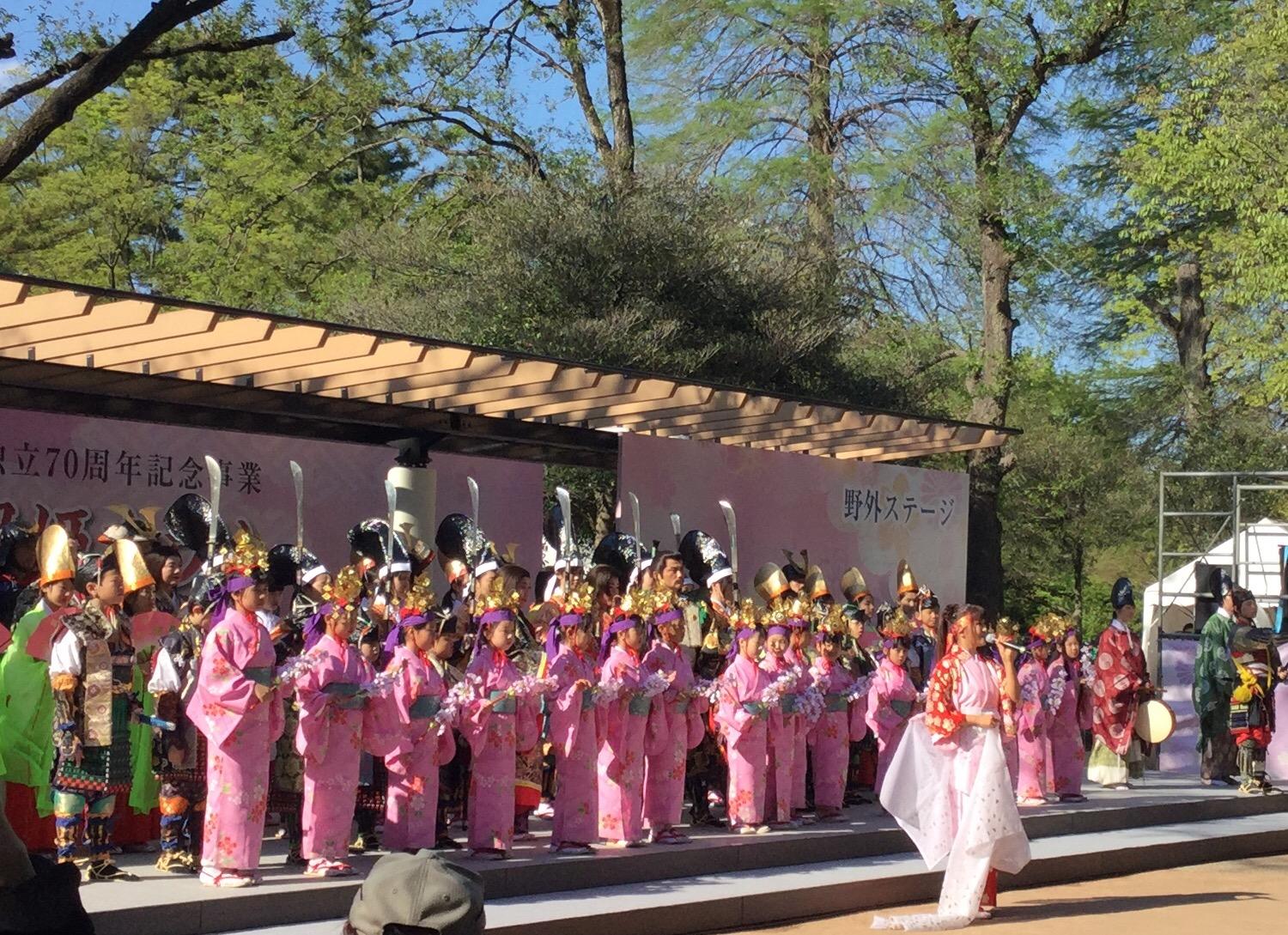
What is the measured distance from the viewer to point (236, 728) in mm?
7031

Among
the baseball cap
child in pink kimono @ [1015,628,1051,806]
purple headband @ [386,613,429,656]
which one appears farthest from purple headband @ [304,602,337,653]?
child in pink kimono @ [1015,628,1051,806]

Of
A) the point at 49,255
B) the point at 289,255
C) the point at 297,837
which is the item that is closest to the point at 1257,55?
the point at 289,255

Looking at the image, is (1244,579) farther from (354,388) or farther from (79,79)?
(79,79)

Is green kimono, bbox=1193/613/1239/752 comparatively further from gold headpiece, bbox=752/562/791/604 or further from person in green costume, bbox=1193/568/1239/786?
gold headpiece, bbox=752/562/791/604

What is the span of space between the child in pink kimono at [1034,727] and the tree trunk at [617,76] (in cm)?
932

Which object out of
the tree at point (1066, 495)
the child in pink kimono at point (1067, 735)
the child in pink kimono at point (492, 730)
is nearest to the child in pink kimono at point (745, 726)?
the child in pink kimono at point (492, 730)

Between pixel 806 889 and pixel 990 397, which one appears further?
pixel 990 397

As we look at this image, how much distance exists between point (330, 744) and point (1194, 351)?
72.9 feet

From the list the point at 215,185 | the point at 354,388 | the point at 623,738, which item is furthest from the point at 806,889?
the point at 215,185

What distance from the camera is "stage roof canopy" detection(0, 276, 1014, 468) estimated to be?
8633mm

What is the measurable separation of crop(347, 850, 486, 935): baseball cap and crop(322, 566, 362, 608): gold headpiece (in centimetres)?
500

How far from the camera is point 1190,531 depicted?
25344 mm

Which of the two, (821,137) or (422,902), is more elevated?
(821,137)

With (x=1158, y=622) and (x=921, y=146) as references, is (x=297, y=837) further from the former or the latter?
(x=921, y=146)
